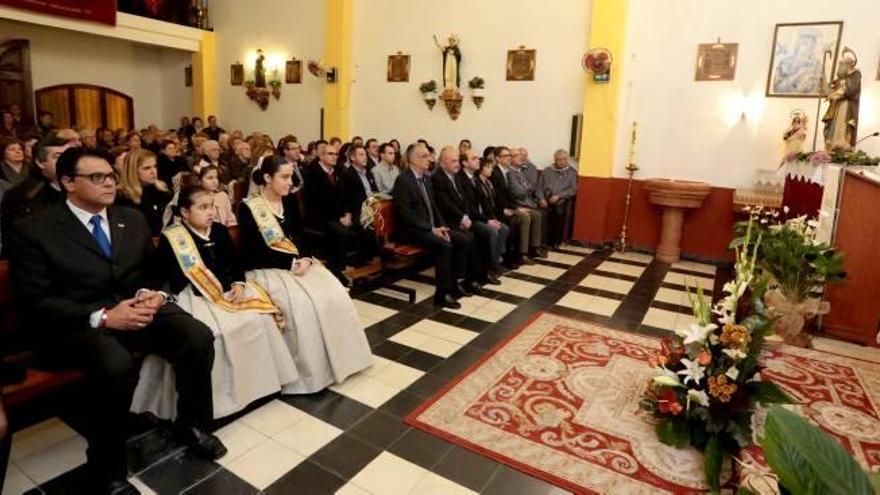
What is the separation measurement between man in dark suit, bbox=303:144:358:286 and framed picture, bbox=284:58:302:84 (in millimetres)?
4995

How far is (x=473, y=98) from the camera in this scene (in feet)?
26.8

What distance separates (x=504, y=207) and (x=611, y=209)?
185cm

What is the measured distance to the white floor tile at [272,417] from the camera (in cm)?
273

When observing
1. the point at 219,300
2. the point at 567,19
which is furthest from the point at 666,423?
the point at 567,19

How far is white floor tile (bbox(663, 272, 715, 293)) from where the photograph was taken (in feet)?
19.3

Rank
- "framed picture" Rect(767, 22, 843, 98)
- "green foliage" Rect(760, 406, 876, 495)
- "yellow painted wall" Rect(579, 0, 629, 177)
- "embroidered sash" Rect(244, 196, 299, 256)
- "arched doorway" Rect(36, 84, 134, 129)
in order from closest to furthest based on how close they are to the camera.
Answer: "green foliage" Rect(760, 406, 876, 495)
"embroidered sash" Rect(244, 196, 299, 256)
"framed picture" Rect(767, 22, 843, 98)
"yellow painted wall" Rect(579, 0, 629, 177)
"arched doorway" Rect(36, 84, 134, 129)

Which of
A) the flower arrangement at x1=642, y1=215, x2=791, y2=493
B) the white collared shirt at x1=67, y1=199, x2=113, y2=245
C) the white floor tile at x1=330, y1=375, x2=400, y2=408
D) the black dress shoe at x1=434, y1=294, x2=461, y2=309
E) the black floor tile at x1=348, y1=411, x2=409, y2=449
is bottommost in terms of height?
the black floor tile at x1=348, y1=411, x2=409, y2=449

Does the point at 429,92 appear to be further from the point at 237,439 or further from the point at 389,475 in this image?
the point at 389,475

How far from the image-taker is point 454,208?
17.7 ft

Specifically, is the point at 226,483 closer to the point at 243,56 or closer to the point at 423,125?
the point at 423,125

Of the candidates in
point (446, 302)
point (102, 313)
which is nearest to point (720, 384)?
point (446, 302)

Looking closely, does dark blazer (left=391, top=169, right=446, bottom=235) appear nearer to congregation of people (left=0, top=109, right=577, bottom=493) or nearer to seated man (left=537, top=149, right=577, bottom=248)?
congregation of people (left=0, top=109, right=577, bottom=493)

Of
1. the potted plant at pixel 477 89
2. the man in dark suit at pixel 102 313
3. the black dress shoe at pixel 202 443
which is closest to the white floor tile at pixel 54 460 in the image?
the man in dark suit at pixel 102 313

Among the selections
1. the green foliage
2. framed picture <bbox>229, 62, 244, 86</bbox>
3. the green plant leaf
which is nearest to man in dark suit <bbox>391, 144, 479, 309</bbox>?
the green plant leaf
